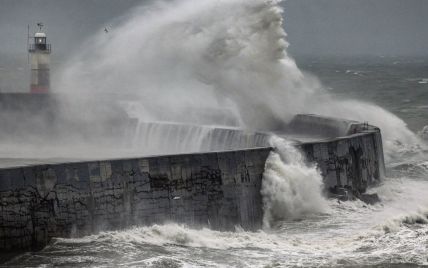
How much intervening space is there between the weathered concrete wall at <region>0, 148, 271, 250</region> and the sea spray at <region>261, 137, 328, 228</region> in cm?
17

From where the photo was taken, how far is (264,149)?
44.6ft

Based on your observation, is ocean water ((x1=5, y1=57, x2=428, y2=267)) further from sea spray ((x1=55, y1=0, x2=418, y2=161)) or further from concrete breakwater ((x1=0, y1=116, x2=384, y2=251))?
sea spray ((x1=55, y1=0, x2=418, y2=161))

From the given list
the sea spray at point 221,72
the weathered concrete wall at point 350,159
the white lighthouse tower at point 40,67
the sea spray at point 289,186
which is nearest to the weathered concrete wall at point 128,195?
the sea spray at point 289,186

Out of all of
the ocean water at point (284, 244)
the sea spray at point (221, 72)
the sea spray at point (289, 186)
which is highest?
the sea spray at point (221, 72)

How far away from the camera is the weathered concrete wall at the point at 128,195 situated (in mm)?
11141

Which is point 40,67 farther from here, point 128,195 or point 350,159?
point 128,195

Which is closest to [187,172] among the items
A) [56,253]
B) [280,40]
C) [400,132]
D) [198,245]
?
[198,245]

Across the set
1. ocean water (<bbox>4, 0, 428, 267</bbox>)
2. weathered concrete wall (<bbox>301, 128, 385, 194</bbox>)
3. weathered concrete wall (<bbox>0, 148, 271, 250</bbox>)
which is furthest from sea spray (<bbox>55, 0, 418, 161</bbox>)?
weathered concrete wall (<bbox>0, 148, 271, 250</bbox>)

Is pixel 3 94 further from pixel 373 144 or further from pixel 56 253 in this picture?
pixel 56 253

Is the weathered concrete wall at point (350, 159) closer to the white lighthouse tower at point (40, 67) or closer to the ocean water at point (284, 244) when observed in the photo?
the ocean water at point (284, 244)

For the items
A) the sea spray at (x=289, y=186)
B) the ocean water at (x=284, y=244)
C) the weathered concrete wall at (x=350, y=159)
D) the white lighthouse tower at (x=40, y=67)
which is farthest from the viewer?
the white lighthouse tower at (x=40, y=67)

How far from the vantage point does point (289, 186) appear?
1362cm

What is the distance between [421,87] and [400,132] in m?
21.5

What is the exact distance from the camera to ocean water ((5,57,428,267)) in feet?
35.1
